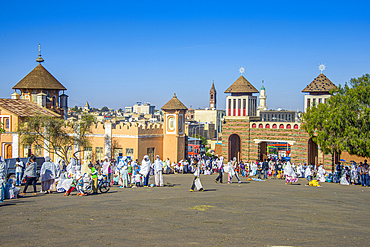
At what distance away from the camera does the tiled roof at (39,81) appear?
126 ft

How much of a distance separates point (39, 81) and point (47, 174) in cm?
2660

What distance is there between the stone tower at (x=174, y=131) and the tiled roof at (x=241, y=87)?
19.6 feet

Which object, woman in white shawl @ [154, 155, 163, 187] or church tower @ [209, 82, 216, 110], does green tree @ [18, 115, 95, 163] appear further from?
church tower @ [209, 82, 216, 110]

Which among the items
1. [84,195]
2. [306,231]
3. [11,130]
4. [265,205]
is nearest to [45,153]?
[11,130]

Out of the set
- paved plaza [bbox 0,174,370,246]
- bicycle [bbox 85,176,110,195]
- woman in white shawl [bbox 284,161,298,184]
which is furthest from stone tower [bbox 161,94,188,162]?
paved plaza [bbox 0,174,370,246]

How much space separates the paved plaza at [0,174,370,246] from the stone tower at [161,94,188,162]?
18.1 m

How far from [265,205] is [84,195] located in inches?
272

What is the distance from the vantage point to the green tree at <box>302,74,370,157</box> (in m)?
21.9

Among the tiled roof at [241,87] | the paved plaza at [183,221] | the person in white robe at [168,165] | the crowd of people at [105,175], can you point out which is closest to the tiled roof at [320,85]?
the tiled roof at [241,87]

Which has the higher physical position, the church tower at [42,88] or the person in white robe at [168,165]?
the church tower at [42,88]

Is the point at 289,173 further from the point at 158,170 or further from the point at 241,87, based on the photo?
the point at 241,87

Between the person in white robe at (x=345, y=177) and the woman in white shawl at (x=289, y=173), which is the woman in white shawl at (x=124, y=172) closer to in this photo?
the woman in white shawl at (x=289, y=173)

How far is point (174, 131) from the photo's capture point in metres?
32.3

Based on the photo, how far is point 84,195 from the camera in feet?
46.4
